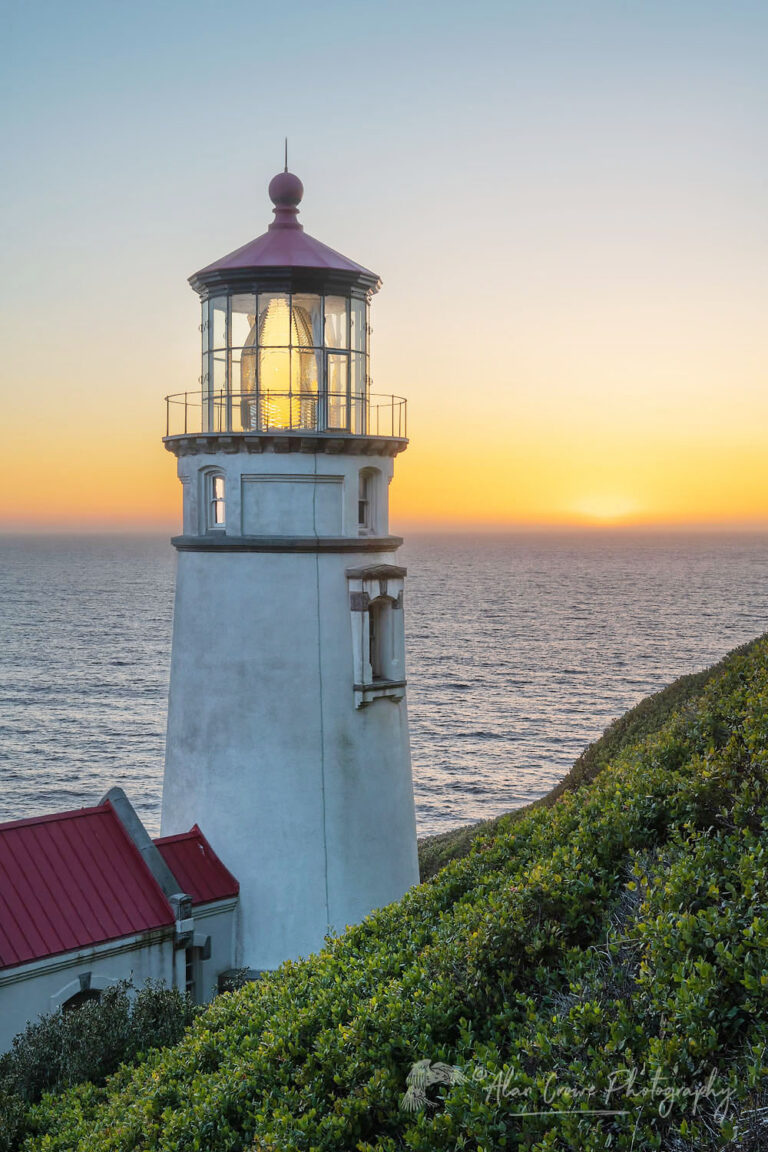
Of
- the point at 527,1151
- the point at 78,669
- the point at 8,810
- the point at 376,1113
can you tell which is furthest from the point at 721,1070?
the point at 78,669

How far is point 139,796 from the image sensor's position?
37.8 meters

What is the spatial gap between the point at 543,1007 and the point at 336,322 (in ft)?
36.4

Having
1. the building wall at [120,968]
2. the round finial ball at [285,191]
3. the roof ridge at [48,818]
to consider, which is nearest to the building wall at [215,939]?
the building wall at [120,968]

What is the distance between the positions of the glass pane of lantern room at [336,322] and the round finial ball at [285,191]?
182 centimetres

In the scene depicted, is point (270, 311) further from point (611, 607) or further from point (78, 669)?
point (611, 607)

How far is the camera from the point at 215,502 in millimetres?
15320

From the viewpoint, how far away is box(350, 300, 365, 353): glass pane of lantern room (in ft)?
50.7

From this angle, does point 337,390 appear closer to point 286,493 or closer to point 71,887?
point 286,493

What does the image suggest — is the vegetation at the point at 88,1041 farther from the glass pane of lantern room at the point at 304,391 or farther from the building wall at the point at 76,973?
the glass pane of lantern room at the point at 304,391

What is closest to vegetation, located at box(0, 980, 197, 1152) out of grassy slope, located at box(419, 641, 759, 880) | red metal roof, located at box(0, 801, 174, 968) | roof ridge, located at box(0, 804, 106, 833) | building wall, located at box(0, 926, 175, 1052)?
building wall, located at box(0, 926, 175, 1052)

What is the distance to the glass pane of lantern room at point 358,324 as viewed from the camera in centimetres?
1545

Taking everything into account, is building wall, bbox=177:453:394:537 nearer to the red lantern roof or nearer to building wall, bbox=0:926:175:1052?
the red lantern roof

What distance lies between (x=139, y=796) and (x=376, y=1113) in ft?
108

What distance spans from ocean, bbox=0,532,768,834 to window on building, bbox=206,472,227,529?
21639mm
